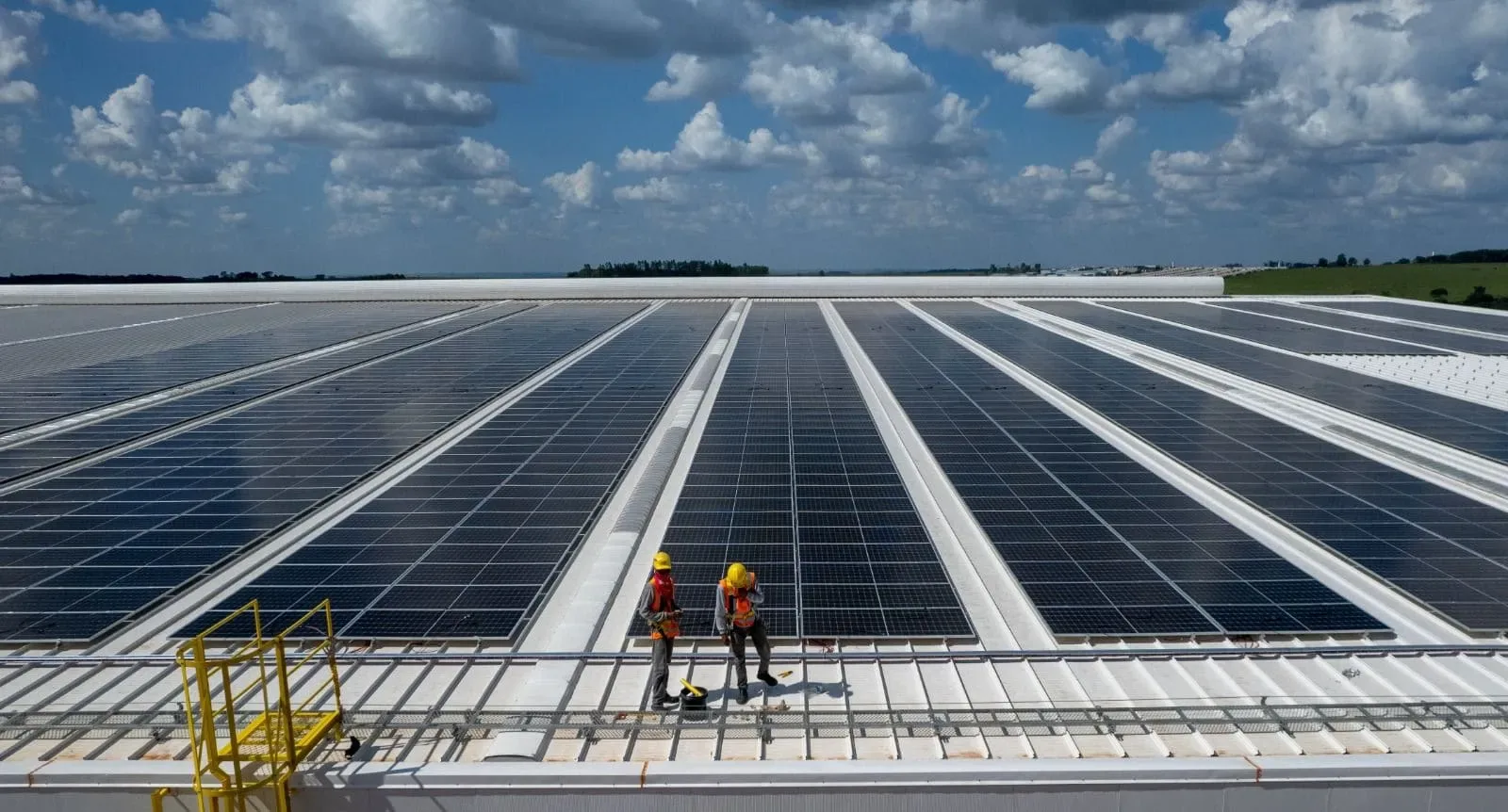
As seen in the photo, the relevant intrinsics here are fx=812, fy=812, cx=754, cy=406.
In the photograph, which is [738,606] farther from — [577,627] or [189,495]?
[189,495]

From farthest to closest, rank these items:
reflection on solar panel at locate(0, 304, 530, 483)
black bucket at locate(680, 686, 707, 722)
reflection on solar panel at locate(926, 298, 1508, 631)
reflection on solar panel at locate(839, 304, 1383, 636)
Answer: reflection on solar panel at locate(0, 304, 530, 483) → reflection on solar panel at locate(926, 298, 1508, 631) → reflection on solar panel at locate(839, 304, 1383, 636) → black bucket at locate(680, 686, 707, 722)

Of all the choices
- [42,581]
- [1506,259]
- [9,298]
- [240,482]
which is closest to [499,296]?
[9,298]

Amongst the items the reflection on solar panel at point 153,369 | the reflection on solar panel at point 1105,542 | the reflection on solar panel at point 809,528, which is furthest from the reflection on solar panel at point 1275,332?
the reflection on solar panel at point 153,369

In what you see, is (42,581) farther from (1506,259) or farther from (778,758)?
(1506,259)

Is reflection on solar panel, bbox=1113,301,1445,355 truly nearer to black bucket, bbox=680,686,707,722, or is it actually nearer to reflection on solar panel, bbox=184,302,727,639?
reflection on solar panel, bbox=184,302,727,639

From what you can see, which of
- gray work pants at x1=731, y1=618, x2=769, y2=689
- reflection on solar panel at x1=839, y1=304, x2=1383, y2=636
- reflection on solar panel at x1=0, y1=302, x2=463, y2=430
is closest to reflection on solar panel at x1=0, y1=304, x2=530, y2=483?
reflection on solar panel at x1=0, y1=302, x2=463, y2=430

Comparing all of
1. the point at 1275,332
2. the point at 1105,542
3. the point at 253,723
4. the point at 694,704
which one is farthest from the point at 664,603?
the point at 1275,332
